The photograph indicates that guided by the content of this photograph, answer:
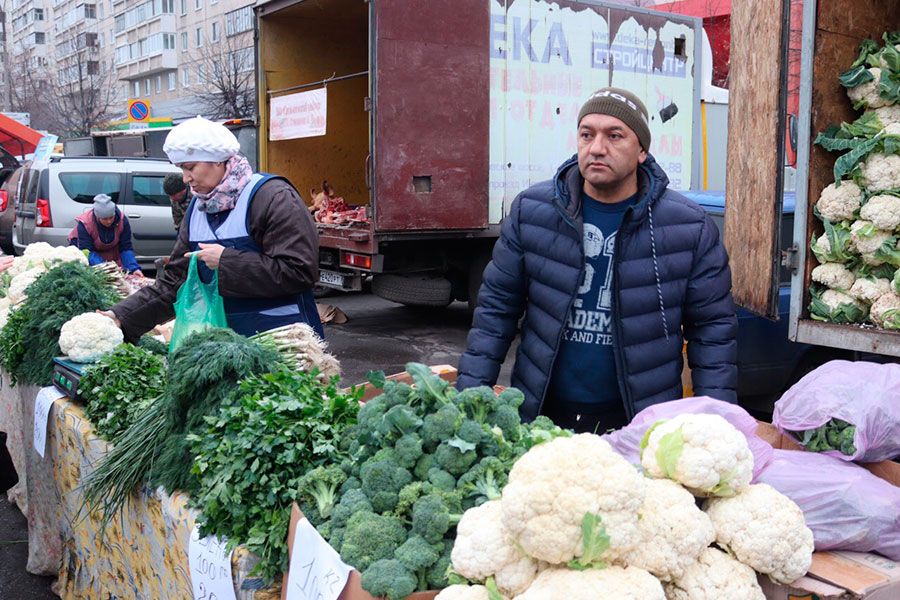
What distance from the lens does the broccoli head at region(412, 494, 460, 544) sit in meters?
1.62

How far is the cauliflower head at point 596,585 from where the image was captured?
1303mm

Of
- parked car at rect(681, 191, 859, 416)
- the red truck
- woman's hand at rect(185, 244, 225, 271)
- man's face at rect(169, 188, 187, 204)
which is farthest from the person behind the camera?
man's face at rect(169, 188, 187, 204)

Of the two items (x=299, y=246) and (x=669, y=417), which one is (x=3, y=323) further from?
(x=669, y=417)

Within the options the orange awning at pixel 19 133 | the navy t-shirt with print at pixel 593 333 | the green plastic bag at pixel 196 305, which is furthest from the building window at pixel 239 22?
the navy t-shirt with print at pixel 593 333

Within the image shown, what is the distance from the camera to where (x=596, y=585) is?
1.31m

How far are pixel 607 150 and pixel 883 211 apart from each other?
1.72 m

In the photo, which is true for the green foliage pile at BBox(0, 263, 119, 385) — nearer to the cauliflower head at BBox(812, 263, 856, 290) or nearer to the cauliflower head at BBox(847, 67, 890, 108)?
the cauliflower head at BBox(812, 263, 856, 290)

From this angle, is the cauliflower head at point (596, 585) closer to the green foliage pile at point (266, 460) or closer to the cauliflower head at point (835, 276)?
the green foliage pile at point (266, 460)

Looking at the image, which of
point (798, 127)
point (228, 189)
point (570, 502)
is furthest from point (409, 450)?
point (798, 127)

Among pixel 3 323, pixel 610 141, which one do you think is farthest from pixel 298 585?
pixel 3 323

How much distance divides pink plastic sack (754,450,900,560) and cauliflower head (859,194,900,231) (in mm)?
1891

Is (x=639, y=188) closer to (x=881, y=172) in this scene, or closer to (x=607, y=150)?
(x=607, y=150)

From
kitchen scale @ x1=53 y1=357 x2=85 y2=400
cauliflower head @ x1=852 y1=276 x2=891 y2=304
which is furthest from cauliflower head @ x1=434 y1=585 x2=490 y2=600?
cauliflower head @ x1=852 y1=276 x2=891 y2=304

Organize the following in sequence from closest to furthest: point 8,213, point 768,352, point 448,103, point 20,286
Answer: point 20,286 < point 768,352 < point 448,103 < point 8,213
